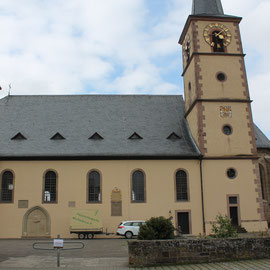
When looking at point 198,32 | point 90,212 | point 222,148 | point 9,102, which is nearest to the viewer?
point 90,212

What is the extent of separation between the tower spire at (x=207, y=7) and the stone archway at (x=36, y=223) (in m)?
19.9

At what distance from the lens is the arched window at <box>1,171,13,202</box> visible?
23203 millimetres

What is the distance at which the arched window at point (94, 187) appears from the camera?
922 inches

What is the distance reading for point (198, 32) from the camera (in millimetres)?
26172

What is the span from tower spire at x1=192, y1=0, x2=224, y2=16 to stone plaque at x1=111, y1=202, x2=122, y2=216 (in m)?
16.7

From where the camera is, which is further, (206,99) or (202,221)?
(206,99)

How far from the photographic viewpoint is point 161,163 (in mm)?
24031

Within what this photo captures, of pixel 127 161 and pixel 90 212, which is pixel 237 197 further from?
pixel 90 212

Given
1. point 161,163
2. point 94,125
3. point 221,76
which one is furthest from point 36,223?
point 221,76

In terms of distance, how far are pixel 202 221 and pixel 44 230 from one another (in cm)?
1099

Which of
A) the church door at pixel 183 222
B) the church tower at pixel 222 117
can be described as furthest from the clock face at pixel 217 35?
the church door at pixel 183 222

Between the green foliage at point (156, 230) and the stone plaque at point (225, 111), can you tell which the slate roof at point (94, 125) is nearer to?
the stone plaque at point (225, 111)

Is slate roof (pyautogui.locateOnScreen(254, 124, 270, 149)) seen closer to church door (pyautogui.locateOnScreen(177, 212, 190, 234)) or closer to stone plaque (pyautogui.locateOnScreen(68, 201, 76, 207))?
church door (pyautogui.locateOnScreen(177, 212, 190, 234))

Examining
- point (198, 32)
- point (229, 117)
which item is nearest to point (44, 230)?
point (229, 117)
